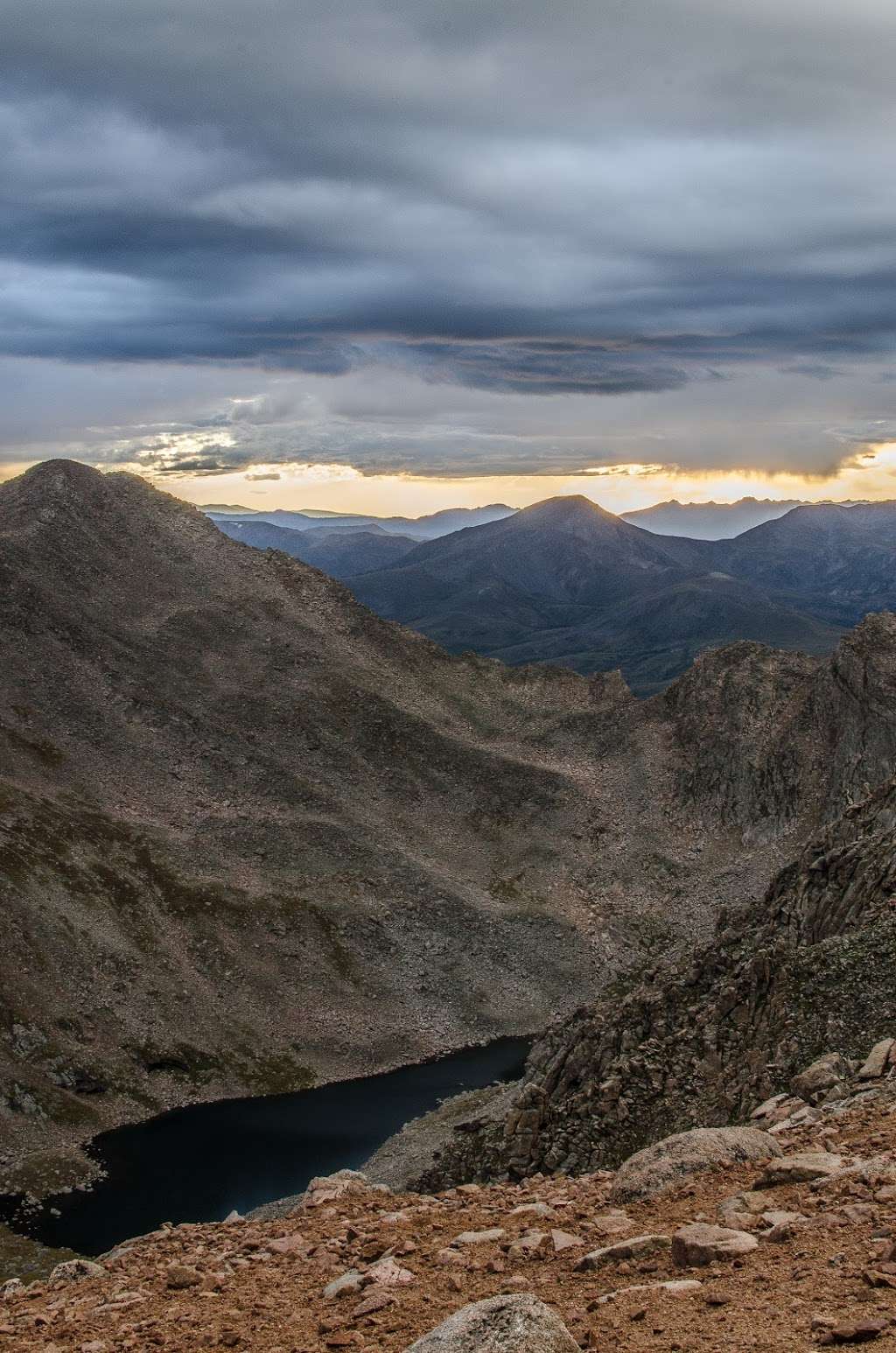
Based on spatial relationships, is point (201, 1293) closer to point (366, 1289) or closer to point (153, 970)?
point (366, 1289)

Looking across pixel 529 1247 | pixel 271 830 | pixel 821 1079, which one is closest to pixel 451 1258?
pixel 529 1247

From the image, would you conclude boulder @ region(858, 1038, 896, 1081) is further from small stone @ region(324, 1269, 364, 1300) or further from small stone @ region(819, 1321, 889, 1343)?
small stone @ region(819, 1321, 889, 1343)

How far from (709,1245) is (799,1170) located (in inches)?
192

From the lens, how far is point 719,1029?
5388 cm

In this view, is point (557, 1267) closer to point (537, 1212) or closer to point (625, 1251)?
point (625, 1251)

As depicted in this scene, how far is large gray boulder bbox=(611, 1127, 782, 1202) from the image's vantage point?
26.4 meters

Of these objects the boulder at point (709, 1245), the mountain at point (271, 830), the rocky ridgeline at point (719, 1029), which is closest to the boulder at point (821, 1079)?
the rocky ridgeline at point (719, 1029)

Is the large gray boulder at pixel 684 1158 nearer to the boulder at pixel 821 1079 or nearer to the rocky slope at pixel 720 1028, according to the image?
the boulder at pixel 821 1079

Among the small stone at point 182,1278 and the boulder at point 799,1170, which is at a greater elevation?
the boulder at point 799,1170

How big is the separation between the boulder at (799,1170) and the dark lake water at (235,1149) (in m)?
71.4

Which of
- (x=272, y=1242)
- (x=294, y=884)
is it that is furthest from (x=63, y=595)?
(x=272, y=1242)

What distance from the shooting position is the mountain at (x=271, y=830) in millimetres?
113375

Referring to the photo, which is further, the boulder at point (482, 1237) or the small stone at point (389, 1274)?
the boulder at point (482, 1237)

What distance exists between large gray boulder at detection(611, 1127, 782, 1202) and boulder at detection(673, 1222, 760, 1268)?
5827mm
